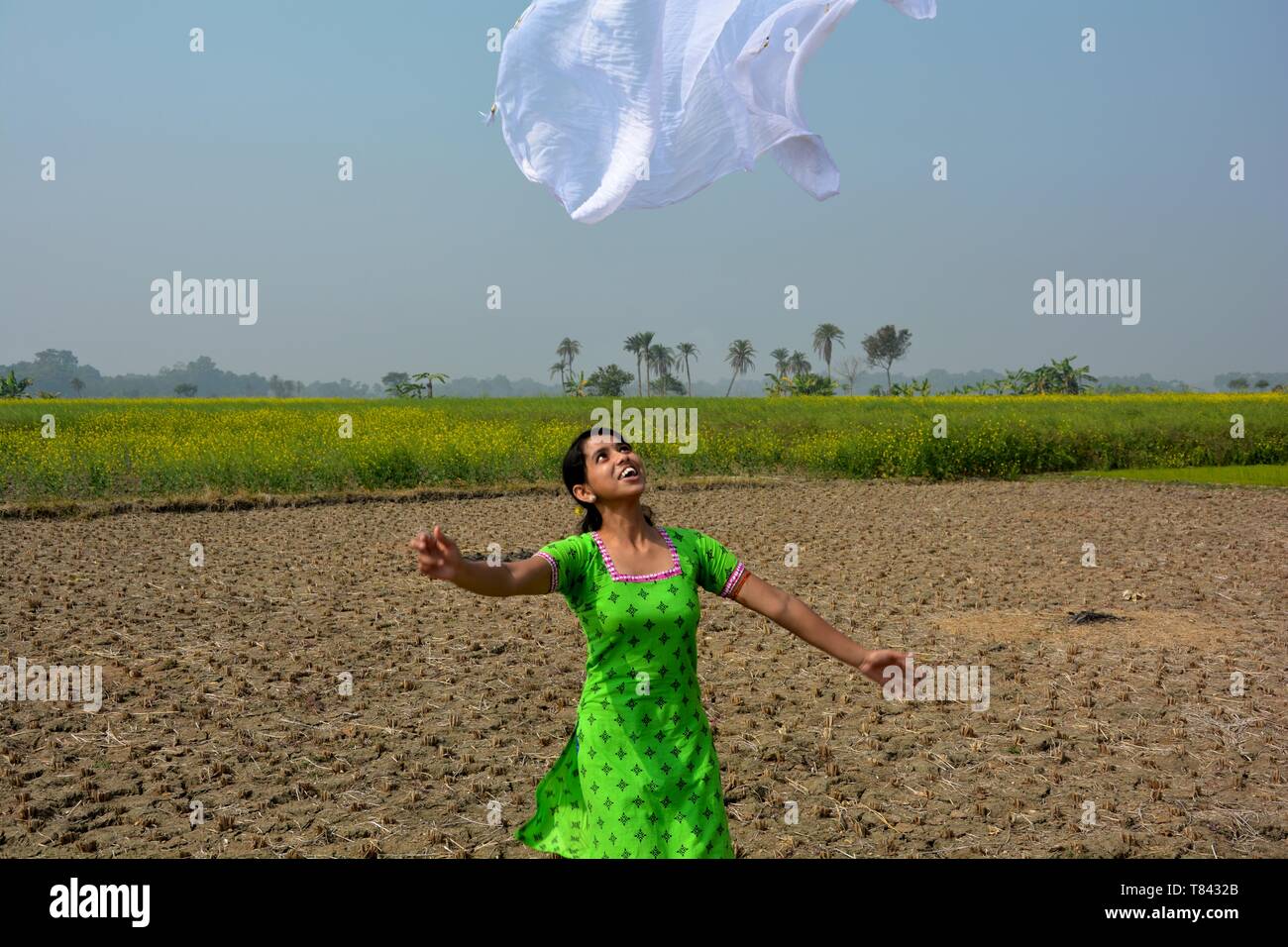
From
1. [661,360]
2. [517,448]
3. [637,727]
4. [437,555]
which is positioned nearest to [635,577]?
[637,727]

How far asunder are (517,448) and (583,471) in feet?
55.3

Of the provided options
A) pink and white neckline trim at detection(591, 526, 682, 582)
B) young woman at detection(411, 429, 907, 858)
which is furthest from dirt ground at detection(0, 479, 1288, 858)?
pink and white neckline trim at detection(591, 526, 682, 582)

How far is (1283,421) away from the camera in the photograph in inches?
1027

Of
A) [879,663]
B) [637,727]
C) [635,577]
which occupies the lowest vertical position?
[637,727]

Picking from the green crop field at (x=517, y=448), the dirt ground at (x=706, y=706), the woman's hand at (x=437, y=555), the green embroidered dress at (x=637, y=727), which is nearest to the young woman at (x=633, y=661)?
the green embroidered dress at (x=637, y=727)

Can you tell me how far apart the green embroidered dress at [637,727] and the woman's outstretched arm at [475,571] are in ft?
0.19

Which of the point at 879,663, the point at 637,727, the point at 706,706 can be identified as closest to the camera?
the point at 637,727

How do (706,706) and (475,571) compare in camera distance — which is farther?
(706,706)

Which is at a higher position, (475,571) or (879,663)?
(475,571)

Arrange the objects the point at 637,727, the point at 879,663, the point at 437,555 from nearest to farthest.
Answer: the point at 437,555 → the point at 637,727 → the point at 879,663

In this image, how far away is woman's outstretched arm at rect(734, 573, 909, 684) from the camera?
287 cm

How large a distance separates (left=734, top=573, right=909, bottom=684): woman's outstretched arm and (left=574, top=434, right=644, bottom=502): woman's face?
39 cm

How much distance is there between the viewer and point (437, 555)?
7.95 ft

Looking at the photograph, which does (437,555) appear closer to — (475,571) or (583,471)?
(475,571)
